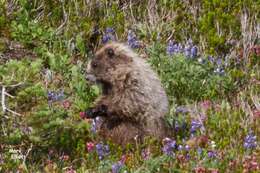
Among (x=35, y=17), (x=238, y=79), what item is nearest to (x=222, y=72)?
(x=238, y=79)

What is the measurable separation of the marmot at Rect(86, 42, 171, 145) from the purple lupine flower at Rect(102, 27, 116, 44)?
1254 millimetres

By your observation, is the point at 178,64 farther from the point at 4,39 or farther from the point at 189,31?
Answer: the point at 4,39

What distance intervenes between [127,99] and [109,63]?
0.66m

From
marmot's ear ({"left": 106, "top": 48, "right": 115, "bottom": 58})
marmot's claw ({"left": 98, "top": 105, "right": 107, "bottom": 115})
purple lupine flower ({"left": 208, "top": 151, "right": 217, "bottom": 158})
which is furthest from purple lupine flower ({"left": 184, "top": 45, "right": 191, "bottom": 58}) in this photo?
purple lupine flower ({"left": 208, "top": 151, "right": 217, "bottom": 158})

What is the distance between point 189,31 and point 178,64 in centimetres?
147

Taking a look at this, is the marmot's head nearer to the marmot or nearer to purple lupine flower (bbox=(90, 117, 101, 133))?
the marmot

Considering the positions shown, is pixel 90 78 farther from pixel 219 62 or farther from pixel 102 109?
pixel 219 62

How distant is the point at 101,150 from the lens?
23.9 feet

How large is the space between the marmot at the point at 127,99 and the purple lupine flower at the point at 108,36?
1254 millimetres

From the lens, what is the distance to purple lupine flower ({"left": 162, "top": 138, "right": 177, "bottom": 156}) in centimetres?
678

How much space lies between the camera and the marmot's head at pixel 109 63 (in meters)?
8.30

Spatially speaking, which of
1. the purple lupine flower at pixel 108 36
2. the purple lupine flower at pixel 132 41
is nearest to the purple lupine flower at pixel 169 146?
the purple lupine flower at pixel 132 41

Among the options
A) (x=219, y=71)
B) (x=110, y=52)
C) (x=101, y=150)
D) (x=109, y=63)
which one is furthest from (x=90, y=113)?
(x=219, y=71)

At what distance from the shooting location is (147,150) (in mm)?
7133
